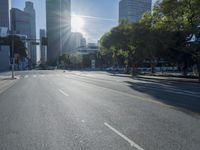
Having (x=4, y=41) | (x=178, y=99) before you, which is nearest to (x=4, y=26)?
(x=4, y=41)

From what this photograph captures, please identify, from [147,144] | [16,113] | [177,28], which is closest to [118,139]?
[147,144]

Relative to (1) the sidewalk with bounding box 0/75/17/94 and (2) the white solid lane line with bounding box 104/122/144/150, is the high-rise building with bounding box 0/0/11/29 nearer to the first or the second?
(1) the sidewalk with bounding box 0/75/17/94

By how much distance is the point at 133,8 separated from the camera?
76000mm

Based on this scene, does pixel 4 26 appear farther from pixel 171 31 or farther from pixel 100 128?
pixel 100 128

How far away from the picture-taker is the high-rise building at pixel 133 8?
241 feet

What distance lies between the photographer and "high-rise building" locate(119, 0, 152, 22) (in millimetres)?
73438

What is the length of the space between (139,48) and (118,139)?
38.3 metres

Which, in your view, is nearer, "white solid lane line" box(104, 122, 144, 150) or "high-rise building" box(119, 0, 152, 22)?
"white solid lane line" box(104, 122, 144, 150)

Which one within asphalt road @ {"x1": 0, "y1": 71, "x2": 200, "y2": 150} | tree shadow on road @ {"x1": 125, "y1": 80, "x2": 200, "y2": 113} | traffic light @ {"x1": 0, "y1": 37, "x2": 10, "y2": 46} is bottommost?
tree shadow on road @ {"x1": 125, "y1": 80, "x2": 200, "y2": 113}

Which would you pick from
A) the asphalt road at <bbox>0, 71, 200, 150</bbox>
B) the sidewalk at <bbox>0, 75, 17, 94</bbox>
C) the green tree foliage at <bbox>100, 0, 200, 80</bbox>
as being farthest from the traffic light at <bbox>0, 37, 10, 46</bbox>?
the asphalt road at <bbox>0, 71, 200, 150</bbox>

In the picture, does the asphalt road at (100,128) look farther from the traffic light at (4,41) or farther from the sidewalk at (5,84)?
the traffic light at (4,41)

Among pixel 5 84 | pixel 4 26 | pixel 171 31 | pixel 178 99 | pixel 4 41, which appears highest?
pixel 4 26

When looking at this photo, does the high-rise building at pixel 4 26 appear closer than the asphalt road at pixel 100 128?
No

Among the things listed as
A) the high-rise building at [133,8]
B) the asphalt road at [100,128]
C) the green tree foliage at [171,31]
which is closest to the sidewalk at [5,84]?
the asphalt road at [100,128]
